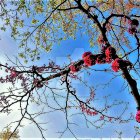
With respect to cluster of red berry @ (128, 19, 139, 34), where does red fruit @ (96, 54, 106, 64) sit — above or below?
below

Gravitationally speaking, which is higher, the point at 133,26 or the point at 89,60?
the point at 133,26

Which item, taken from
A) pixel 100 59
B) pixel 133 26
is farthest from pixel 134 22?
pixel 100 59

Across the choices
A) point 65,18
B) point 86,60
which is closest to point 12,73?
point 86,60

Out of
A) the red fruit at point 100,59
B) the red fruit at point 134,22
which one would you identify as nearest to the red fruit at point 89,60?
the red fruit at point 100,59

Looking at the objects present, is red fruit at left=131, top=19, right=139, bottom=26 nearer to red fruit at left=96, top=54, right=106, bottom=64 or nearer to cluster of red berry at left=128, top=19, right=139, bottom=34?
cluster of red berry at left=128, top=19, right=139, bottom=34

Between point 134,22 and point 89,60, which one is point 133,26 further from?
point 89,60

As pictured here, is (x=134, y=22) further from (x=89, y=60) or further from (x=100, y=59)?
(x=89, y=60)

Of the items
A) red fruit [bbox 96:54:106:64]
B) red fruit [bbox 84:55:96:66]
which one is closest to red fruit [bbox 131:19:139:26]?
red fruit [bbox 96:54:106:64]

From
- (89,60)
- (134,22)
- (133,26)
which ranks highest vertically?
(134,22)

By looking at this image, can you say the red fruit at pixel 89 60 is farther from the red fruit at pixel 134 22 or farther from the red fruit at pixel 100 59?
the red fruit at pixel 134 22

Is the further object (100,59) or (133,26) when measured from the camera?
(133,26)

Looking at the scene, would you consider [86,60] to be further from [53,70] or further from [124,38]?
[124,38]

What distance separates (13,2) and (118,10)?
506 centimetres

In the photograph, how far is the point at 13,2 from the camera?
12875mm
